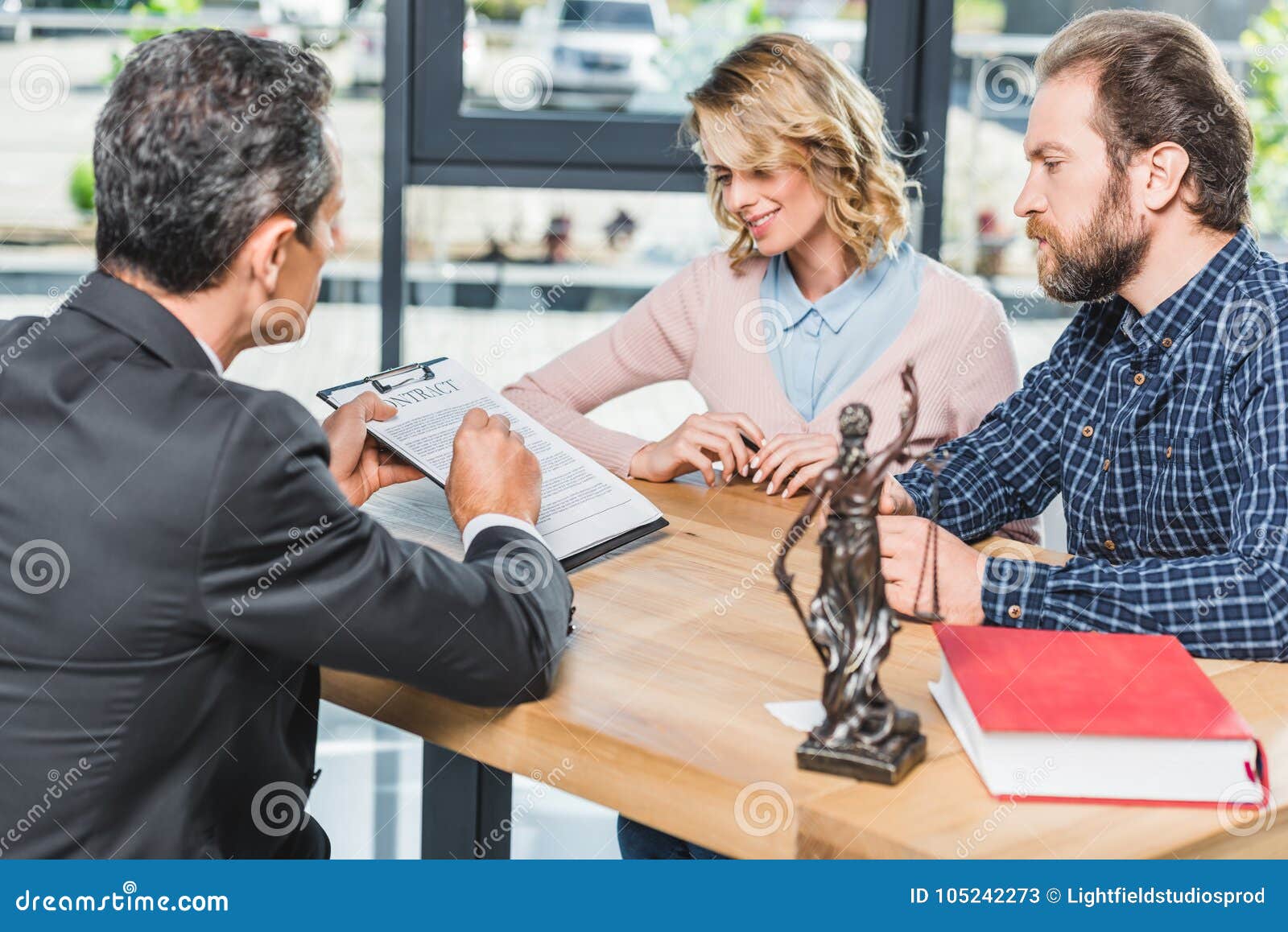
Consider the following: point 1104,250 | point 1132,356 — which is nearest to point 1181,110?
point 1104,250

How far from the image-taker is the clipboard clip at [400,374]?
5.48 feet

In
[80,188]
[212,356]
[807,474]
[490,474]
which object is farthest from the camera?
[80,188]

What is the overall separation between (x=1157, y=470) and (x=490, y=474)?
0.80 meters

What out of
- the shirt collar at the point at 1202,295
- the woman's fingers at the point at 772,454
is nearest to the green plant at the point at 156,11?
the woman's fingers at the point at 772,454

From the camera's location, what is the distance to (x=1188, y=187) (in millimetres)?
1599

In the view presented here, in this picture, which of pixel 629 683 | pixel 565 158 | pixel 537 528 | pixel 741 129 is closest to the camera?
pixel 629 683

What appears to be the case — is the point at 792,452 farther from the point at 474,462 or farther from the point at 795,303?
the point at 474,462

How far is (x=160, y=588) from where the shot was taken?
39.8 inches

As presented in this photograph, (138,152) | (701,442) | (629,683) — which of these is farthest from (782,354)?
(138,152)

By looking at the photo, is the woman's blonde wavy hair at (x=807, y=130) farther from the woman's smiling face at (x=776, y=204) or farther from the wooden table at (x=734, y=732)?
the wooden table at (x=734, y=732)

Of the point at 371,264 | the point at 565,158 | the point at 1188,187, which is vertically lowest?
the point at 371,264

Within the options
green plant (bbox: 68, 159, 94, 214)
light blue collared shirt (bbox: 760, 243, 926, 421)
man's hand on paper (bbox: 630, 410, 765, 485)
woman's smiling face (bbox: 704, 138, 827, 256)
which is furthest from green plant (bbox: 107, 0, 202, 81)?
man's hand on paper (bbox: 630, 410, 765, 485)
